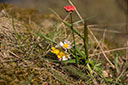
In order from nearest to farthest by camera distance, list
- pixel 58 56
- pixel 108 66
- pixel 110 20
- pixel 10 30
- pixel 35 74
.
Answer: pixel 35 74, pixel 58 56, pixel 10 30, pixel 108 66, pixel 110 20

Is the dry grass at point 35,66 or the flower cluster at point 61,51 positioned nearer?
the dry grass at point 35,66

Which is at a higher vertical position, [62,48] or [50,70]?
[62,48]

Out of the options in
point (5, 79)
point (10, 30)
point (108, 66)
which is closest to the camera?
point (5, 79)

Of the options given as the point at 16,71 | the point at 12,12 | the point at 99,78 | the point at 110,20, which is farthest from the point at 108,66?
the point at 110,20

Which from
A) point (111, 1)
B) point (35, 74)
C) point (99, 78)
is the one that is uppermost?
point (111, 1)

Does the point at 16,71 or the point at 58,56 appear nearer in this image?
the point at 16,71

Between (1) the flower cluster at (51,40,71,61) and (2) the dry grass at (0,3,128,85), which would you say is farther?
(1) the flower cluster at (51,40,71,61)

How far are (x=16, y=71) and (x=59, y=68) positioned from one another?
0.32m

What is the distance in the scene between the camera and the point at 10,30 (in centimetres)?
153

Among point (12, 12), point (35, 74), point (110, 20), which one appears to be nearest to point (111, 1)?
point (110, 20)

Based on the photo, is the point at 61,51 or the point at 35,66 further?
the point at 61,51

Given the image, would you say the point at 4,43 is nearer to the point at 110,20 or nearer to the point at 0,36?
the point at 0,36

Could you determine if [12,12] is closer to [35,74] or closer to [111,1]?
[35,74]

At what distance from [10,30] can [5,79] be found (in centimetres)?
52
